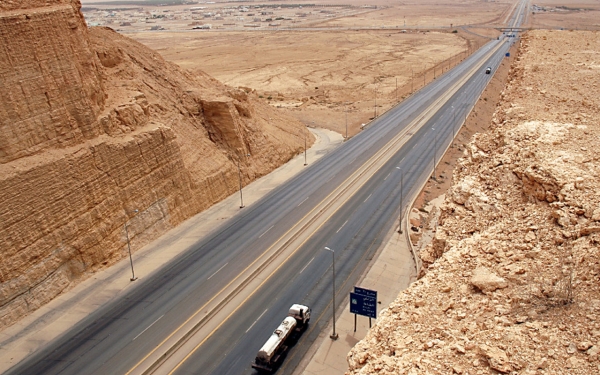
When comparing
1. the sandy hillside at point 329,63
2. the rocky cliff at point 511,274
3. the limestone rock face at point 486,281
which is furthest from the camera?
the sandy hillside at point 329,63

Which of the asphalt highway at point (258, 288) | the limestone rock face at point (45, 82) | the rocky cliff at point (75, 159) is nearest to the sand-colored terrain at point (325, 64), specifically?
the asphalt highway at point (258, 288)

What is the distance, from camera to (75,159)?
35875mm

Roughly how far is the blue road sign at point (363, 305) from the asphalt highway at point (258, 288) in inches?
129

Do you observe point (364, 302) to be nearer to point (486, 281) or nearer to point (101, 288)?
point (486, 281)

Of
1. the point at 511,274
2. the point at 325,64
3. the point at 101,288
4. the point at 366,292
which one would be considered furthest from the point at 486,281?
the point at 325,64

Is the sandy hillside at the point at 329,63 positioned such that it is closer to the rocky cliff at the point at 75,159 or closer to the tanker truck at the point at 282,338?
the rocky cliff at the point at 75,159

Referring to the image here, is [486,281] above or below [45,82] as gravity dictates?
below

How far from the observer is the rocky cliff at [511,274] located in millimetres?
12664

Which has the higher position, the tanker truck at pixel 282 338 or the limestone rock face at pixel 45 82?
the limestone rock face at pixel 45 82

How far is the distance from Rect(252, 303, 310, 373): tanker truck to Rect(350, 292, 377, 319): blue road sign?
3.26 metres

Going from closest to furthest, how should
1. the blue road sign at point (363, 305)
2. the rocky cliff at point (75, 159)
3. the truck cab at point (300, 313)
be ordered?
the blue road sign at point (363, 305) → the truck cab at point (300, 313) → the rocky cliff at point (75, 159)

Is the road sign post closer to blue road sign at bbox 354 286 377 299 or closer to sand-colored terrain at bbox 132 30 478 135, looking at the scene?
blue road sign at bbox 354 286 377 299

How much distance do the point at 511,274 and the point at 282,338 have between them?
15.9 metres

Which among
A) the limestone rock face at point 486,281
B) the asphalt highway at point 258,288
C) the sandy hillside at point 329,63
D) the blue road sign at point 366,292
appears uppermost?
the limestone rock face at point 486,281
